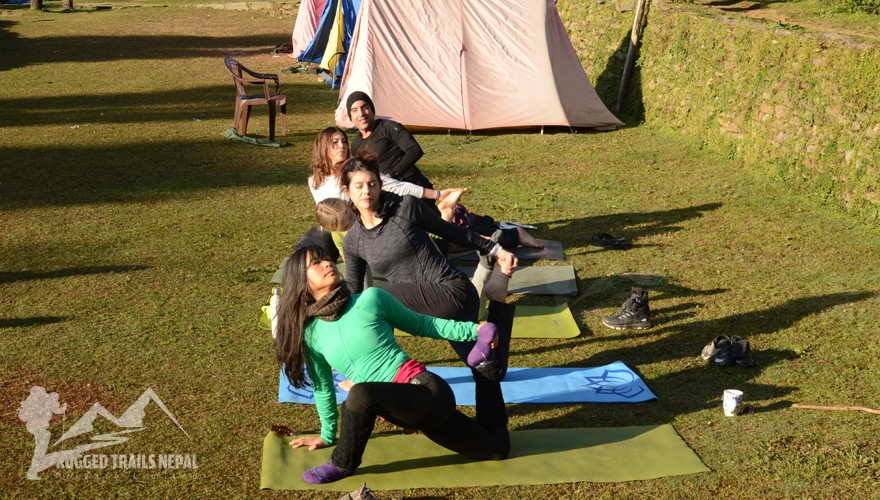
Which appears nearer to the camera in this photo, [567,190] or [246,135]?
[567,190]

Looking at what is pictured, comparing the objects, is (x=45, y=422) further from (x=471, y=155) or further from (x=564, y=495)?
(x=471, y=155)

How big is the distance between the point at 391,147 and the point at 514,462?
4.46m

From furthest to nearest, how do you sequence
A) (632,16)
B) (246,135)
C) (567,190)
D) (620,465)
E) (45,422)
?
1. (632,16)
2. (246,135)
3. (567,190)
4. (45,422)
5. (620,465)

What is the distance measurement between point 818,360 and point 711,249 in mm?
2691

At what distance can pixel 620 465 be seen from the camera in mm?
5238

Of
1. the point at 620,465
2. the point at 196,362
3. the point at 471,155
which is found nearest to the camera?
the point at 620,465

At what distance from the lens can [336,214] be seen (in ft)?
23.7

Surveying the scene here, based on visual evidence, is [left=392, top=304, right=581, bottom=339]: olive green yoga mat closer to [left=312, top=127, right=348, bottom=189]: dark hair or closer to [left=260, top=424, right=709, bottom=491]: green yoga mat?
[left=312, top=127, right=348, bottom=189]: dark hair

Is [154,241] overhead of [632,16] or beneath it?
beneath

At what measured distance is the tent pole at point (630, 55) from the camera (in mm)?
15723

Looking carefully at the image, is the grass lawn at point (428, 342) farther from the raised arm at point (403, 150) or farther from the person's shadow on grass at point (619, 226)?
the raised arm at point (403, 150)

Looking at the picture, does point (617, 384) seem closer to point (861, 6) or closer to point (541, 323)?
point (541, 323)

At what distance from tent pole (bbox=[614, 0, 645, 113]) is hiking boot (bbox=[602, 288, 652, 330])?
30.8 ft

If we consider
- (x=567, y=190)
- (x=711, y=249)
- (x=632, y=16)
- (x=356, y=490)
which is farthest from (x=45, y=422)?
(x=632, y=16)
